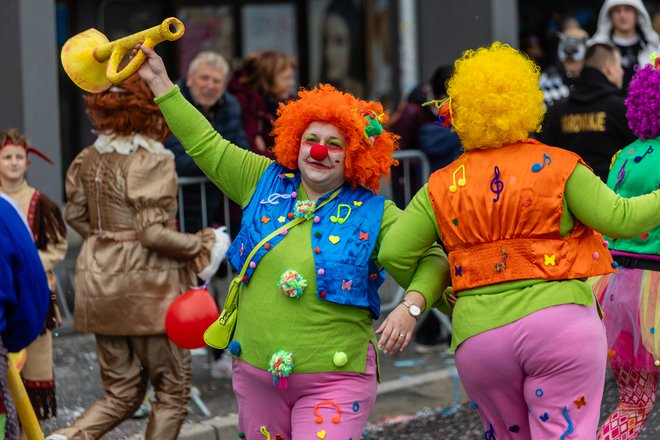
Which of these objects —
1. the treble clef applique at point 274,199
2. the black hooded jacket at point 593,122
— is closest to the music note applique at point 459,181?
the treble clef applique at point 274,199

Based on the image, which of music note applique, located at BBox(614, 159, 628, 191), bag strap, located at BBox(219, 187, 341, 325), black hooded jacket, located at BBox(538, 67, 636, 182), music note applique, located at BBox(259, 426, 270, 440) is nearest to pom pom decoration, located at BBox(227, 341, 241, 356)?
bag strap, located at BBox(219, 187, 341, 325)

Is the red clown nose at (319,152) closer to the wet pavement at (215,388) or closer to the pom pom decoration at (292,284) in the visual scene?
→ the pom pom decoration at (292,284)

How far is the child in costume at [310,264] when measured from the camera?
4469mm

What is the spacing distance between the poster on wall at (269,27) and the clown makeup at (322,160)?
10541mm

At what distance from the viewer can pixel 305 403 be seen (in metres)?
4.49

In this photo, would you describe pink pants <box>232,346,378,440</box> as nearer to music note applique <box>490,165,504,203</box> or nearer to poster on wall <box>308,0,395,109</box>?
music note applique <box>490,165,504,203</box>

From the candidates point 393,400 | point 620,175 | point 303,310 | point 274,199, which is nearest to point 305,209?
point 274,199

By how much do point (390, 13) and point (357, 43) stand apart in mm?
1235

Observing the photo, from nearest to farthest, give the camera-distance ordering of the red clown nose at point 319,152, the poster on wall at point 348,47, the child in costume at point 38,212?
the red clown nose at point 319,152 → the child in costume at point 38,212 → the poster on wall at point 348,47

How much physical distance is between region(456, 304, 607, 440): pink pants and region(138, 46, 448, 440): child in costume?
0.32 metres

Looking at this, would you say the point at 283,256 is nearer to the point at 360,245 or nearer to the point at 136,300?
the point at 360,245

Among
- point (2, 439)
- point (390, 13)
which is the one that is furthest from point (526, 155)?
point (390, 13)

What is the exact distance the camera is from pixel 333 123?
182 inches

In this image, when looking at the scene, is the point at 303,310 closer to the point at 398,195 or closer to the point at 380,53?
the point at 398,195
